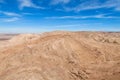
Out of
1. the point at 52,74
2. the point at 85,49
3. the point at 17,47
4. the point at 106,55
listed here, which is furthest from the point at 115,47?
the point at 17,47

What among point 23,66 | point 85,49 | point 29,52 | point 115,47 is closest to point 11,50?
point 29,52

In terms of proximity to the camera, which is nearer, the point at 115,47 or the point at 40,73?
the point at 40,73

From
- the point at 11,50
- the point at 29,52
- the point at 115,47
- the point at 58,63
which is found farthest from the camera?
the point at 115,47

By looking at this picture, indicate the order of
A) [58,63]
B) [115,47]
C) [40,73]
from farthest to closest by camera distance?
1. [115,47]
2. [58,63]
3. [40,73]

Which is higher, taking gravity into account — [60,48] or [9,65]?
[60,48]

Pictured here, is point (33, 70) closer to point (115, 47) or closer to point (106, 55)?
point (106, 55)

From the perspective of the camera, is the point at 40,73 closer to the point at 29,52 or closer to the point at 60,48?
the point at 29,52
